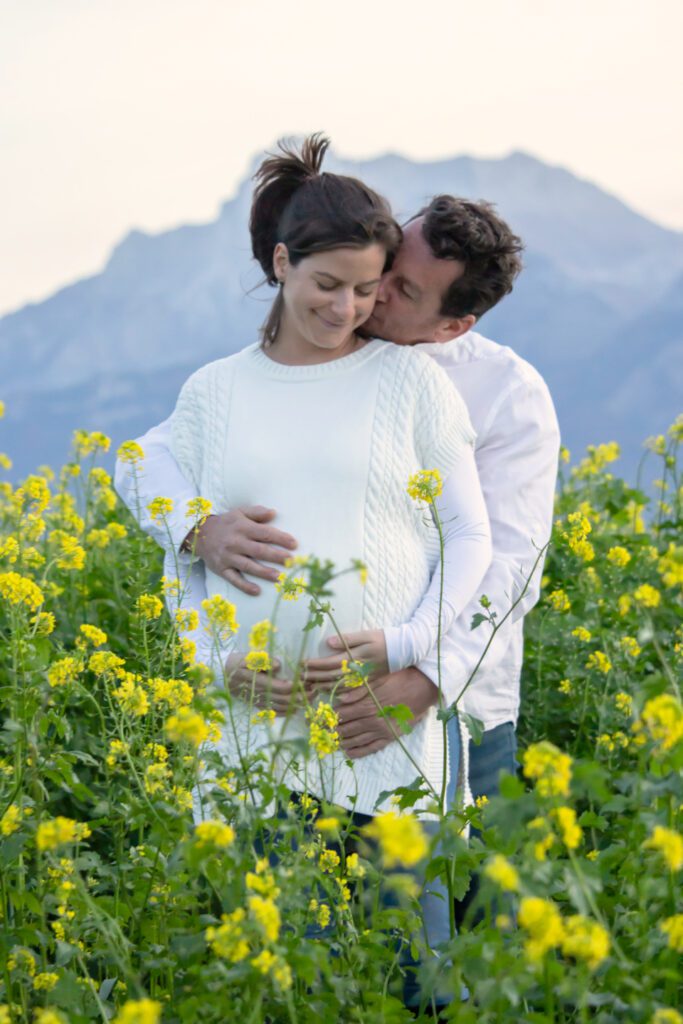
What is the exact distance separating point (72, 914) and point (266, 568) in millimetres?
856

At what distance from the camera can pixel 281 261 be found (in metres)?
2.88

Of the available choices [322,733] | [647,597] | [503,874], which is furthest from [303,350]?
[503,874]

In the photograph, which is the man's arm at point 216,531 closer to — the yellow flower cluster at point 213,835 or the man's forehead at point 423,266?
the man's forehead at point 423,266

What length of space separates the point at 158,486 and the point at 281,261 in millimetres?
618

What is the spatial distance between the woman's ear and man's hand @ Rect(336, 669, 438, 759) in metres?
0.91

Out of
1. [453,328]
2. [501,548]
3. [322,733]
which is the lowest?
[322,733]

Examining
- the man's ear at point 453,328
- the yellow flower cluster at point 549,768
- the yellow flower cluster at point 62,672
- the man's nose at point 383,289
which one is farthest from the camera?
the man's ear at point 453,328

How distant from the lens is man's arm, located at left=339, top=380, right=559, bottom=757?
271 cm

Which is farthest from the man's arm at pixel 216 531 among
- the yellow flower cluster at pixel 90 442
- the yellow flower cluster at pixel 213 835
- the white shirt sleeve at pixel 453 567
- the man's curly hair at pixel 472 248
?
the yellow flower cluster at pixel 90 442

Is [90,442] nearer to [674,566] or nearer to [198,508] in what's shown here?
[198,508]

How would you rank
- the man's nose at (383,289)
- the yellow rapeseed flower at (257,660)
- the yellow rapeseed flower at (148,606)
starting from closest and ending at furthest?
the yellow rapeseed flower at (257,660), the yellow rapeseed flower at (148,606), the man's nose at (383,289)

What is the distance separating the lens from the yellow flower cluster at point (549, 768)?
1.44m

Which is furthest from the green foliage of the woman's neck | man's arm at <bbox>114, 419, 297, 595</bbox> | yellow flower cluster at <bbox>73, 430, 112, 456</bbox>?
yellow flower cluster at <bbox>73, 430, 112, 456</bbox>

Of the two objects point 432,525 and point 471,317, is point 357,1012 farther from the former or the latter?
point 471,317
